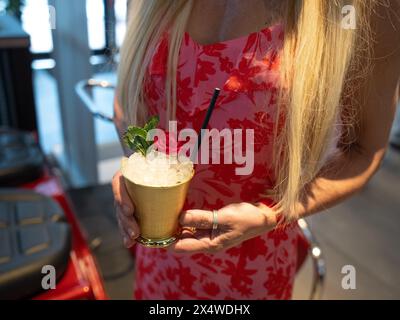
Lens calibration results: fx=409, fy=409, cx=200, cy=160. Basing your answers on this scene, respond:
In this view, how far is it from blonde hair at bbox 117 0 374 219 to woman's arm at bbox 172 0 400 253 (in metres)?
0.02

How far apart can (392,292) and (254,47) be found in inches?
68.3

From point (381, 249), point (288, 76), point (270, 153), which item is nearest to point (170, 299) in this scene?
point (270, 153)

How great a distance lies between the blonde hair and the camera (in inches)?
27.1

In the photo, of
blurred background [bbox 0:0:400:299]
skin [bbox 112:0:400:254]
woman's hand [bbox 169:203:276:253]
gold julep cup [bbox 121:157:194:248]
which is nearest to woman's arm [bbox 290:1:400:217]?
skin [bbox 112:0:400:254]

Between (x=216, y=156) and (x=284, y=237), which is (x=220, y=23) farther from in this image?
(x=284, y=237)

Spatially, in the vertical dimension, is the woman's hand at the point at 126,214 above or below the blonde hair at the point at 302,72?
below

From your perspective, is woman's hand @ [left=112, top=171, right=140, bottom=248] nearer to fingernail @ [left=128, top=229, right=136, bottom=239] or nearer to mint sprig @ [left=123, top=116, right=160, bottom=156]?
fingernail @ [left=128, top=229, right=136, bottom=239]

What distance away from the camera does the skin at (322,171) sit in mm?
694

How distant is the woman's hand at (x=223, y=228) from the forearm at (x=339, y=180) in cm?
12

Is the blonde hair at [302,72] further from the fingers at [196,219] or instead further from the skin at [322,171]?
the fingers at [196,219]

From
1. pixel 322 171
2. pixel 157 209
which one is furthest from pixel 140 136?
pixel 322 171

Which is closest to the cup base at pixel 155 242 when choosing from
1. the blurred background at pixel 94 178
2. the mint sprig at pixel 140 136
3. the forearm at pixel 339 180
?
the mint sprig at pixel 140 136

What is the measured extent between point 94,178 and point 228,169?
6.68 feet

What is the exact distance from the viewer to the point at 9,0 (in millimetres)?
2199
